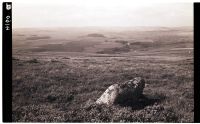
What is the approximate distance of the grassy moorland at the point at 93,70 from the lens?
9.25 meters

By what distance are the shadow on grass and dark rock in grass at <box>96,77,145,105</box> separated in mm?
54

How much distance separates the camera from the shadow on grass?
364 inches

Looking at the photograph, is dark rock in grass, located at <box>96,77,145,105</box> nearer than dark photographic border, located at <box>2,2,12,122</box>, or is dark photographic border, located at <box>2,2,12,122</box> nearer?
dark rock in grass, located at <box>96,77,145,105</box>

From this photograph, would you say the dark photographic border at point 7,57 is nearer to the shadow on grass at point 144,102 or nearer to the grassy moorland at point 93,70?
the grassy moorland at point 93,70

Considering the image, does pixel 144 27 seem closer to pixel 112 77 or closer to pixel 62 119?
pixel 112 77

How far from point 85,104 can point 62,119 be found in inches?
23.4

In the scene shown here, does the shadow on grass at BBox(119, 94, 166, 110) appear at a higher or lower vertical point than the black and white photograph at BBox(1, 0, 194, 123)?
lower

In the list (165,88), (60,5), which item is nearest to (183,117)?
(165,88)

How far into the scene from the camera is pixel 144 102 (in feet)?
30.5

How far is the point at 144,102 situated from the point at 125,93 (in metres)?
0.45

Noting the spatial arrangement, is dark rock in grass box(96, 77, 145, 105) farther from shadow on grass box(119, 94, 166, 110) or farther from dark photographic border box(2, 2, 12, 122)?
dark photographic border box(2, 2, 12, 122)

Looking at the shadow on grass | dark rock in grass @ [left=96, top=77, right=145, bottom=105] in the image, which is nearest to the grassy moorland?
the shadow on grass

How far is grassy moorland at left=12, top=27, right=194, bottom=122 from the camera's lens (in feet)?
30.3

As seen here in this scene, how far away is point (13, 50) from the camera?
31.1 feet
